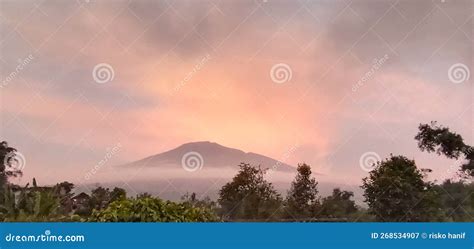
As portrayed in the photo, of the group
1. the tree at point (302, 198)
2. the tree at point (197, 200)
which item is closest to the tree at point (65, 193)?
the tree at point (197, 200)

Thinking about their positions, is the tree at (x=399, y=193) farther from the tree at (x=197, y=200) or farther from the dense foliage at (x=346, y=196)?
the tree at (x=197, y=200)

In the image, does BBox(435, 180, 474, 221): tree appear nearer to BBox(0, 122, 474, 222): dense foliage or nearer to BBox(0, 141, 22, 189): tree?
BBox(0, 122, 474, 222): dense foliage

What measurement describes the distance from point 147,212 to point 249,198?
2996mm

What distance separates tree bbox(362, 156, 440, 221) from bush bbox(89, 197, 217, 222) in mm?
3422

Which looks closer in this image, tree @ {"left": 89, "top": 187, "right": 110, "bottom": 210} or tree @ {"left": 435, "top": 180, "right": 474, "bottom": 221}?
tree @ {"left": 89, "top": 187, "right": 110, "bottom": 210}

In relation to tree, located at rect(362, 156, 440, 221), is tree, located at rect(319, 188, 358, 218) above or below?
below

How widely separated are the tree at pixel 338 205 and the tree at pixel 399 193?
0.90 ft

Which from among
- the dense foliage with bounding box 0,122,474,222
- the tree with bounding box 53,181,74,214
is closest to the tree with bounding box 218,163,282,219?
the dense foliage with bounding box 0,122,474,222

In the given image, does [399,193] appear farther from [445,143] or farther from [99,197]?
[99,197]

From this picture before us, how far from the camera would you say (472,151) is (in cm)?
940

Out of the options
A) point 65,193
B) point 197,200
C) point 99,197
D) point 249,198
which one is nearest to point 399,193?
point 249,198

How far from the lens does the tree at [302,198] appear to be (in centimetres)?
944

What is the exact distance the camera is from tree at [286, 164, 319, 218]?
31.0 ft
